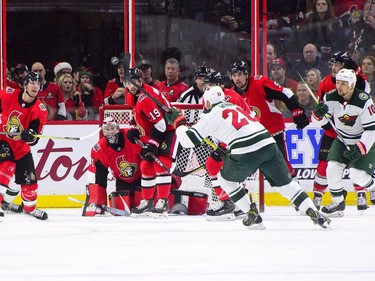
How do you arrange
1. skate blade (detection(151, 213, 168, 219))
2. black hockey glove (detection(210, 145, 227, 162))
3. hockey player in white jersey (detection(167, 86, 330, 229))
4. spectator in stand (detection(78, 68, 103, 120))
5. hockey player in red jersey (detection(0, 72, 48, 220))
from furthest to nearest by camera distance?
spectator in stand (detection(78, 68, 103, 120)) → skate blade (detection(151, 213, 168, 219)) → hockey player in red jersey (detection(0, 72, 48, 220)) → black hockey glove (detection(210, 145, 227, 162)) → hockey player in white jersey (detection(167, 86, 330, 229))

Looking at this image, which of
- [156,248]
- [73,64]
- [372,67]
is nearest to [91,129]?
[73,64]

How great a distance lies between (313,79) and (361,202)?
1292mm

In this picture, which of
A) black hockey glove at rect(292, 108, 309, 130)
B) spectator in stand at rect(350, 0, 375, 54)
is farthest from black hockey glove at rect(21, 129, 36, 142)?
spectator in stand at rect(350, 0, 375, 54)

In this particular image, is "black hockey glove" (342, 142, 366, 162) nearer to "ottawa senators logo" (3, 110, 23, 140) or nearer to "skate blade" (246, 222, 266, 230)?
"skate blade" (246, 222, 266, 230)

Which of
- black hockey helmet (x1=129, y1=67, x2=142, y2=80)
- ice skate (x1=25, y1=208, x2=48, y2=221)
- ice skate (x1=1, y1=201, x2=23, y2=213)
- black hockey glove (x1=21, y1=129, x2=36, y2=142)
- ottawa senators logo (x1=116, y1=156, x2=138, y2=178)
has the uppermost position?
black hockey helmet (x1=129, y1=67, x2=142, y2=80)

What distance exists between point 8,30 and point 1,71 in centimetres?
33

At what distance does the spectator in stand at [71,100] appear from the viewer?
30.8ft

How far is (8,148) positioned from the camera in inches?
328

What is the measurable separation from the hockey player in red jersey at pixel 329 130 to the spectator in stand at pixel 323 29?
831 mm

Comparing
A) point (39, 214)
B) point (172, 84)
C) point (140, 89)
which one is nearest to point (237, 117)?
point (140, 89)

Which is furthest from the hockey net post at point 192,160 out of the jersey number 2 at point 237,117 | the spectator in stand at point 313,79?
the jersey number 2 at point 237,117

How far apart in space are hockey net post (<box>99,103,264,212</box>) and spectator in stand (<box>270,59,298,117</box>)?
650 millimetres

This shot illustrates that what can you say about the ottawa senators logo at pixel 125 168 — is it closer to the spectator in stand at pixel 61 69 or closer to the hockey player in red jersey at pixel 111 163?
the hockey player in red jersey at pixel 111 163

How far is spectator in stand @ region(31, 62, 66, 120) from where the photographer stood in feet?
30.6
